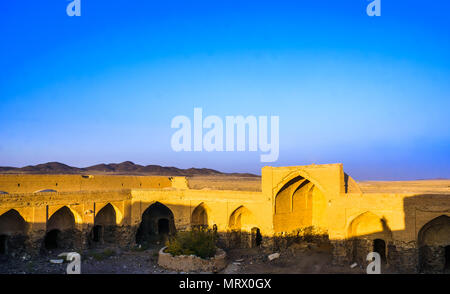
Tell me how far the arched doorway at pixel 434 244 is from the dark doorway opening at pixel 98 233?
17.8 meters

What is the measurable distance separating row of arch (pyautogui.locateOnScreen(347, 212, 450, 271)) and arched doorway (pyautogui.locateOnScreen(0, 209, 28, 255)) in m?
16.7

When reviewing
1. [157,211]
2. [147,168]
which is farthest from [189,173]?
[157,211]

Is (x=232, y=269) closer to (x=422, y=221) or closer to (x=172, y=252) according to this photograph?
(x=172, y=252)

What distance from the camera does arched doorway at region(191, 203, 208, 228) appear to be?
952 inches

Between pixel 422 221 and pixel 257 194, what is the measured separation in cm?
869

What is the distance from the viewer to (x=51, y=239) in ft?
72.2

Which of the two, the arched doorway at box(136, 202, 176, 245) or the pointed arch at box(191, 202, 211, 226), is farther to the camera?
the arched doorway at box(136, 202, 176, 245)

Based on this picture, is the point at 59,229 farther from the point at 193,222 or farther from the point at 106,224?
the point at 193,222

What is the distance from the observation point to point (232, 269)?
18.8 meters

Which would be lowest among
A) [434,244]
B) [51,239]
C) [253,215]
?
[51,239]

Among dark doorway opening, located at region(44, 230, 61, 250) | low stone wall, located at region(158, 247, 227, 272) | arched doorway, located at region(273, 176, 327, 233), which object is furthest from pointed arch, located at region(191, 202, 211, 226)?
dark doorway opening, located at region(44, 230, 61, 250)

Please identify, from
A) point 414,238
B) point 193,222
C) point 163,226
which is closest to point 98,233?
point 163,226

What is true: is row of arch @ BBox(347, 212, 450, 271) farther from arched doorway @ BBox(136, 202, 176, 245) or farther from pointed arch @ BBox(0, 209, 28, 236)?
pointed arch @ BBox(0, 209, 28, 236)

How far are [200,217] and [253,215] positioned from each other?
12.1ft
